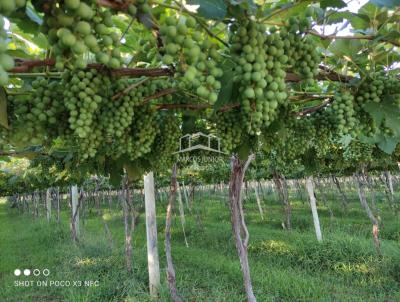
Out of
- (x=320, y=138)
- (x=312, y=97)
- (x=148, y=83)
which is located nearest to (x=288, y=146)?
(x=320, y=138)

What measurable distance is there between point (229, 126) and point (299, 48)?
75cm

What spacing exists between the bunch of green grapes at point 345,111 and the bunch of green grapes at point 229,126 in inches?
20.0

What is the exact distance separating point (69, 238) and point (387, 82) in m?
11.9

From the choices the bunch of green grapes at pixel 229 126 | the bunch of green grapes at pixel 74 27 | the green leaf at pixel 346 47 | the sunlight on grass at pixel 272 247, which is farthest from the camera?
the sunlight on grass at pixel 272 247

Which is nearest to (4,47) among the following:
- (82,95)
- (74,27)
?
(74,27)

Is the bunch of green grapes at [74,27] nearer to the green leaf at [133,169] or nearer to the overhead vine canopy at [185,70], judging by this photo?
the overhead vine canopy at [185,70]

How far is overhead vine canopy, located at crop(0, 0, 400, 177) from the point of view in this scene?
0.96m

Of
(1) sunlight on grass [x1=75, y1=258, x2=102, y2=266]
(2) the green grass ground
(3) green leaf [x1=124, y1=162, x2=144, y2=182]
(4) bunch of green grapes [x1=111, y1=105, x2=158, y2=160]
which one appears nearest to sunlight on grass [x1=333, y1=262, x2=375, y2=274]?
(2) the green grass ground

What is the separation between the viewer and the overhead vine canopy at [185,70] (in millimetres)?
958

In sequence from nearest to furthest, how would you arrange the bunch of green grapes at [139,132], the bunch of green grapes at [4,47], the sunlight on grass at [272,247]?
the bunch of green grapes at [4,47] → the bunch of green grapes at [139,132] → the sunlight on grass at [272,247]

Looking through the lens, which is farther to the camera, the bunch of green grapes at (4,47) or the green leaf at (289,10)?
the green leaf at (289,10)

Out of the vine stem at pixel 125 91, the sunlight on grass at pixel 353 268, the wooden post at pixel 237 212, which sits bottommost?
the sunlight on grass at pixel 353 268

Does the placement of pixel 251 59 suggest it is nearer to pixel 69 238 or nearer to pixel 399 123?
pixel 399 123

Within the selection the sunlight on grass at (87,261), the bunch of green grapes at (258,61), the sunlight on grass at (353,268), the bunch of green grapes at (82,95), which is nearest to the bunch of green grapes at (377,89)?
the bunch of green grapes at (258,61)
